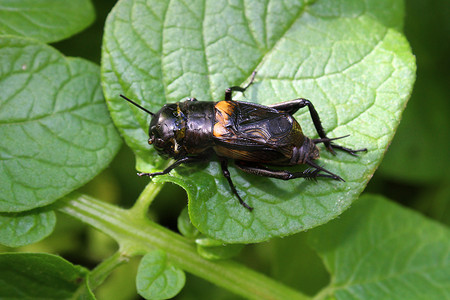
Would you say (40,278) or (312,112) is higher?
(312,112)

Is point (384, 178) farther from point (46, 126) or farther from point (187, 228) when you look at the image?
point (46, 126)

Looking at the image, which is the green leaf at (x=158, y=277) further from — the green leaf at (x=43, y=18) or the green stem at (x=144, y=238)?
the green leaf at (x=43, y=18)

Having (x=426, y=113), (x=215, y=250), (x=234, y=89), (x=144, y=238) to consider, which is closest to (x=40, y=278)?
(x=144, y=238)

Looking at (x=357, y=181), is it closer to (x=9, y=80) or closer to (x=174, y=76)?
(x=174, y=76)

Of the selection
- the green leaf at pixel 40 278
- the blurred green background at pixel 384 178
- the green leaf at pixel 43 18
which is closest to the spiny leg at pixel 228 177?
the green leaf at pixel 40 278

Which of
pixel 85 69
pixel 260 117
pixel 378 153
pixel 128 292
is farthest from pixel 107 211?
pixel 378 153

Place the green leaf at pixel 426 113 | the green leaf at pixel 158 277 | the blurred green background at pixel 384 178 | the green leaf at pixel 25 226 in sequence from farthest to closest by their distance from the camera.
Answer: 1. the green leaf at pixel 426 113
2. the blurred green background at pixel 384 178
3. the green leaf at pixel 25 226
4. the green leaf at pixel 158 277

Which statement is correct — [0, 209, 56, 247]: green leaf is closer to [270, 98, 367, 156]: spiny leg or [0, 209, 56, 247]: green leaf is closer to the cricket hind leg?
the cricket hind leg
